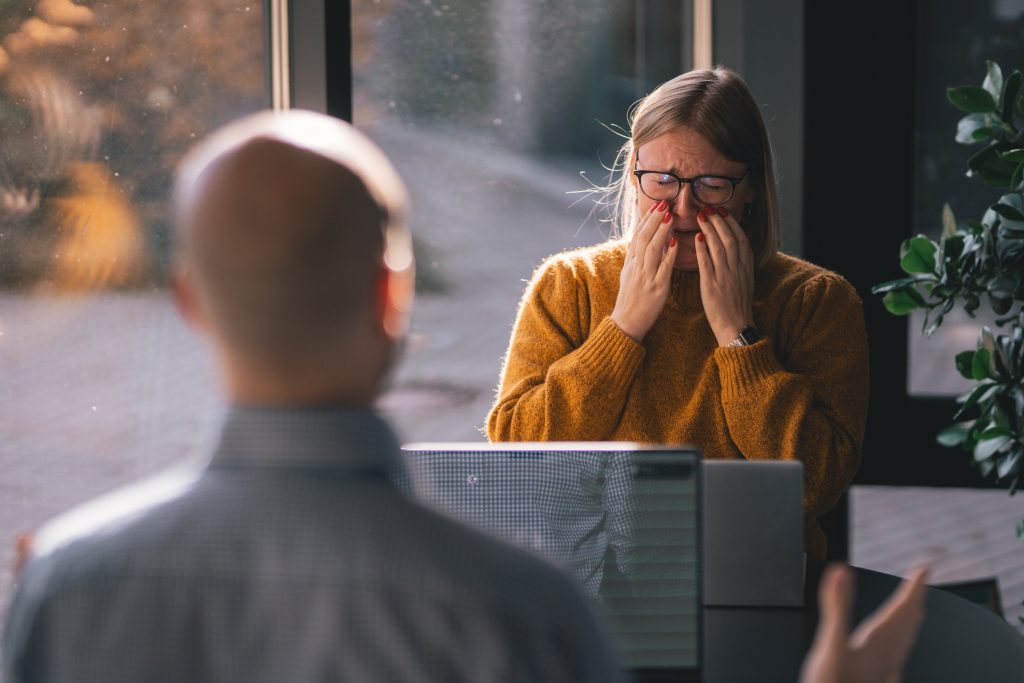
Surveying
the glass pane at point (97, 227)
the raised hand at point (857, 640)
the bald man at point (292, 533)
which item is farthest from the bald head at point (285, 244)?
the glass pane at point (97, 227)

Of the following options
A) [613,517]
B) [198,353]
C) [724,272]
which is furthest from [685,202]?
[198,353]

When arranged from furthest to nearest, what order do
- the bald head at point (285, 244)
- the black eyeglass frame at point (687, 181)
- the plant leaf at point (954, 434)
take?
the plant leaf at point (954, 434) → the black eyeglass frame at point (687, 181) → the bald head at point (285, 244)

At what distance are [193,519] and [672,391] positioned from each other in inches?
59.4

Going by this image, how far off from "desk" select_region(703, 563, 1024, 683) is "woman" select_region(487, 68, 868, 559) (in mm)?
398

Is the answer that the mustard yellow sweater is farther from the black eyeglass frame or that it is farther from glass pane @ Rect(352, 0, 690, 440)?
glass pane @ Rect(352, 0, 690, 440)

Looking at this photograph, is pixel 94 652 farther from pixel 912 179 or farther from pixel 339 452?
pixel 912 179

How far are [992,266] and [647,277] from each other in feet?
2.14

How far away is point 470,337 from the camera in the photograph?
9.80 feet

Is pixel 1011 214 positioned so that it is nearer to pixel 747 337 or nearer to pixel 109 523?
pixel 747 337

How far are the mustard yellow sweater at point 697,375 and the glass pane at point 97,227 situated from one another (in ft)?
2.92

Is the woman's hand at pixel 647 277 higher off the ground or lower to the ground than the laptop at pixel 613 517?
higher

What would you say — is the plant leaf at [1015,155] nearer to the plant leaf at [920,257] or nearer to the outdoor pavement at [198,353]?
the plant leaf at [920,257]

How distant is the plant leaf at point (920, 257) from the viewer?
7.29ft

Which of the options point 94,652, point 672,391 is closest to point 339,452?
point 94,652
